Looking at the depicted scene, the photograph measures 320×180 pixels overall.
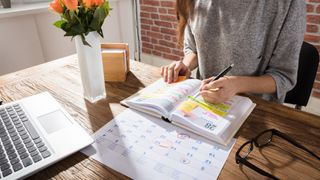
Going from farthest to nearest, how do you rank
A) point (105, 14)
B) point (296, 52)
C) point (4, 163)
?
1. point (296, 52)
2. point (105, 14)
3. point (4, 163)

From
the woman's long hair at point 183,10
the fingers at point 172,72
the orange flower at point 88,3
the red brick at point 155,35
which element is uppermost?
the orange flower at point 88,3

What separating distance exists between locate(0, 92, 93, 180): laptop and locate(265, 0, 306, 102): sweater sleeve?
2.21ft

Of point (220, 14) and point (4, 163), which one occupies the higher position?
point (220, 14)

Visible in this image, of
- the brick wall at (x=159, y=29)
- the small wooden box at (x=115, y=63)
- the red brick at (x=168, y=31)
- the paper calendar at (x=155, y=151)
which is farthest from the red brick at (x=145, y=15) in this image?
the paper calendar at (x=155, y=151)

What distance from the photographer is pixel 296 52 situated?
0.83 m

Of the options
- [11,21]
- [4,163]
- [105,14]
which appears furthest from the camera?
[11,21]

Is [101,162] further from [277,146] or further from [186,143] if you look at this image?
[277,146]

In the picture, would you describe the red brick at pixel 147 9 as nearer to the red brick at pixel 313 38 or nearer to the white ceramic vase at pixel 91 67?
the red brick at pixel 313 38

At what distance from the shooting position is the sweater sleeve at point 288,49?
0.82 metres

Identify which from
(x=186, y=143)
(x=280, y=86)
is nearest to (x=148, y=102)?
(x=186, y=143)

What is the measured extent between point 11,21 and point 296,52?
1587mm

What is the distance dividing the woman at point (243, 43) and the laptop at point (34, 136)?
375 millimetres

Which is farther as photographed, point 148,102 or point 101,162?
point 148,102

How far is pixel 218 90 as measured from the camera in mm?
720
